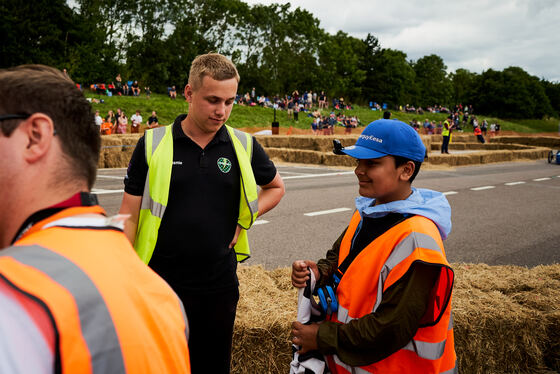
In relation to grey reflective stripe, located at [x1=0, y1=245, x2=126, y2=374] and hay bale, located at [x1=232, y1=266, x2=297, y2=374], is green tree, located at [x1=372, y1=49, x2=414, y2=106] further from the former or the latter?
grey reflective stripe, located at [x1=0, y1=245, x2=126, y2=374]

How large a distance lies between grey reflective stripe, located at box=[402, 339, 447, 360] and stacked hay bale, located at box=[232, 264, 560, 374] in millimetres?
1352

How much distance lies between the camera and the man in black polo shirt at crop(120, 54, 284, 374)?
2.52 m

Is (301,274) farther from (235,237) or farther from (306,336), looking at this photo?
(235,237)

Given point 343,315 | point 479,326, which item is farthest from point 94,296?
point 479,326

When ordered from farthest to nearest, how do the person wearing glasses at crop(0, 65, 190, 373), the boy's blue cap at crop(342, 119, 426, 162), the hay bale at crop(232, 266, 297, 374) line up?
1. the hay bale at crop(232, 266, 297, 374)
2. the boy's blue cap at crop(342, 119, 426, 162)
3. the person wearing glasses at crop(0, 65, 190, 373)

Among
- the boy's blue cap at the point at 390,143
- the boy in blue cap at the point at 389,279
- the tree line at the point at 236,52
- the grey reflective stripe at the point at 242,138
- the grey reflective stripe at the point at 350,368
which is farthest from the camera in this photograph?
the tree line at the point at 236,52

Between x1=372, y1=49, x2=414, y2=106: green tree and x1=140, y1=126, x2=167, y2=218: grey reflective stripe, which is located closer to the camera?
x1=140, y1=126, x2=167, y2=218: grey reflective stripe

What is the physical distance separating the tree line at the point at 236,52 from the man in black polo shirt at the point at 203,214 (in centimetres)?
4696

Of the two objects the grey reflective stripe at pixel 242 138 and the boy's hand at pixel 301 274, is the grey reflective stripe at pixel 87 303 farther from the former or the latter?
the grey reflective stripe at pixel 242 138

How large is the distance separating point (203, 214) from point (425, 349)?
1295 millimetres

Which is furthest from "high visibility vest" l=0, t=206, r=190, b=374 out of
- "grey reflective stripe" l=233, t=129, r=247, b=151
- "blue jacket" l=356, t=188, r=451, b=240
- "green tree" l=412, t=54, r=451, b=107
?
"green tree" l=412, t=54, r=451, b=107

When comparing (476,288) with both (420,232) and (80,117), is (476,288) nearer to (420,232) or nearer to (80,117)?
(420,232)

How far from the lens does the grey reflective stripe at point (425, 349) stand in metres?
1.96

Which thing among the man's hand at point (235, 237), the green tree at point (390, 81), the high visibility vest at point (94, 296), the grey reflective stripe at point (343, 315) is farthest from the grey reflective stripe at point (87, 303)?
the green tree at point (390, 81)
